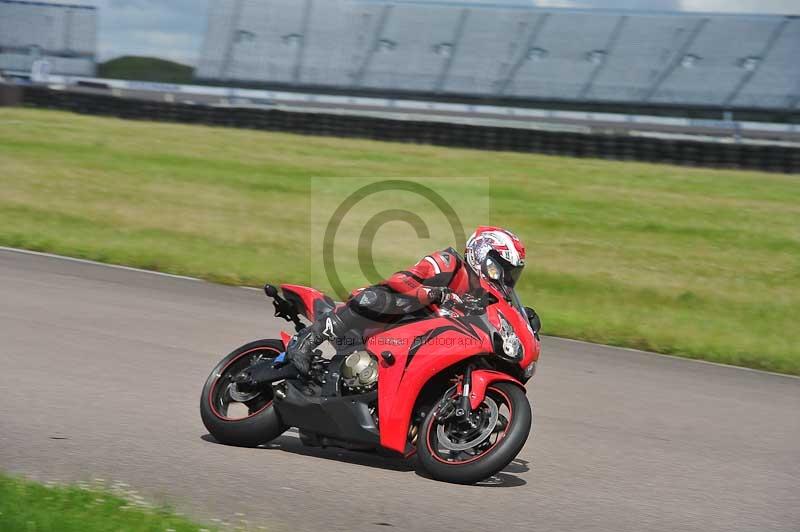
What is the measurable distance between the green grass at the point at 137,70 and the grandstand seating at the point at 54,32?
1.75 meters

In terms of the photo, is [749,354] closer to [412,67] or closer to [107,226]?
[107,226]

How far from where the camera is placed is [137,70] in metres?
46.7

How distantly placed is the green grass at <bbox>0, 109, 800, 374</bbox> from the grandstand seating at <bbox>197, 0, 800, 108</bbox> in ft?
92.6

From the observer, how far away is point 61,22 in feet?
167

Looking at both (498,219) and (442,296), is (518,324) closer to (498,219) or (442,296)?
(442,296)

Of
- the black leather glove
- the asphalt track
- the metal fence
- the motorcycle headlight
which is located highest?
the metal fence

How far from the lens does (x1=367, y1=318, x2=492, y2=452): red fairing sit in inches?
215

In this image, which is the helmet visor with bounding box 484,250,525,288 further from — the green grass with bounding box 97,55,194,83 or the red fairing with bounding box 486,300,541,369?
the green grass with bounding box 97,55,194,83

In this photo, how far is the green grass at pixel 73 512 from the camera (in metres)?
4.10

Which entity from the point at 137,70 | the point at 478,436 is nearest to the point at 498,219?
the point at 478,436

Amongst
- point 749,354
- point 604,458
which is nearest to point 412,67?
point 749,354

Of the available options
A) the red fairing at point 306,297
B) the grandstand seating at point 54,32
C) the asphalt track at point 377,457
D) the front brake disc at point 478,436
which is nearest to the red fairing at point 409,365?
the front brake disc at point 478,436

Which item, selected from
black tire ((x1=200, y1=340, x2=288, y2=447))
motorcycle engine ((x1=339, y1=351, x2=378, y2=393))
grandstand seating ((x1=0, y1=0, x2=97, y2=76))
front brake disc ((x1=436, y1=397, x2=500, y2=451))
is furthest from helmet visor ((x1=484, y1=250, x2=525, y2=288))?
grandstand seating ((x1=0, y1=0, x2=97, y2=76))

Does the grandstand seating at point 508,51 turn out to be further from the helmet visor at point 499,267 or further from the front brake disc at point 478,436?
the front brake disc at point 478,436
